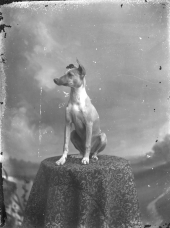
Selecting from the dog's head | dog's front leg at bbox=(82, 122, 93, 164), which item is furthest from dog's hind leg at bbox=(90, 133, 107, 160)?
the dog's head

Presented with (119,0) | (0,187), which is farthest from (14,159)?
(119,0)

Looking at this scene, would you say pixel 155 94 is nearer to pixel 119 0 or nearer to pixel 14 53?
pixel 119 0

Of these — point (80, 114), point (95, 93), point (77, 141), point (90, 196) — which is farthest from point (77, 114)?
point (95, 93)

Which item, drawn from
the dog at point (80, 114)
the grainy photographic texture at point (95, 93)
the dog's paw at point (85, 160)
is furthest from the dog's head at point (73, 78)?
the grainy photographic texture at point (95, 93)

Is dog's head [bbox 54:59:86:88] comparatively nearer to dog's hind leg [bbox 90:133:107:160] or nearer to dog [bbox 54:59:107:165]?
dog [bbox 54:59:107:165]

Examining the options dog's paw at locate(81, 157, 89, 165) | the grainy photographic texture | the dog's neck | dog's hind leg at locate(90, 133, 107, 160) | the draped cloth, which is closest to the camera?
the draped cloth

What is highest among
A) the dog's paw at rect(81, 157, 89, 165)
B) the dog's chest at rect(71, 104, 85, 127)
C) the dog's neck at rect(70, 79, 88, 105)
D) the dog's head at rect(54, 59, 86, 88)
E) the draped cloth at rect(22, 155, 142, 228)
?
the dog's head at rect(54, 59, 86, 88)

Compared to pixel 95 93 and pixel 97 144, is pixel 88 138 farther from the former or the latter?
pixel 95 93
